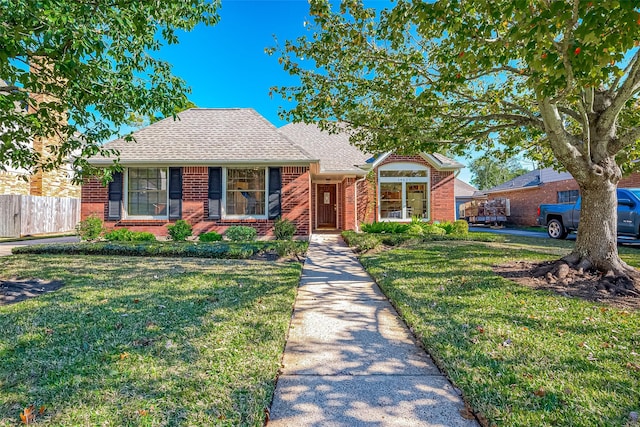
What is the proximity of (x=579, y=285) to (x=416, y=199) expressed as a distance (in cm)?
A: 1025

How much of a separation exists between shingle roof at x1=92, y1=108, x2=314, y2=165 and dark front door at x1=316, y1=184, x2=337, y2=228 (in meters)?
5.09

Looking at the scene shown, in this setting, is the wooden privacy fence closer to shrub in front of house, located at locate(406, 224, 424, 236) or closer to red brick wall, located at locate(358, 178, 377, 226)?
red brick wall, located at locate(358, 178, 377, 226)

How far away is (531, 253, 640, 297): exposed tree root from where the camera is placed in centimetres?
464

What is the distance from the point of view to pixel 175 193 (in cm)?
1112

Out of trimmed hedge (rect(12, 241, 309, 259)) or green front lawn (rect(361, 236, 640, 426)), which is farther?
trimmed hedge (rect(12, 241, 309, 259))

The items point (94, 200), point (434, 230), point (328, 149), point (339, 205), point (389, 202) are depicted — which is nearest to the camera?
point (94, 200)

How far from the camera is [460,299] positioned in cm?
439

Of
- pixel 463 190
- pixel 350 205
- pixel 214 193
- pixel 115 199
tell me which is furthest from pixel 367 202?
pixel 463 190

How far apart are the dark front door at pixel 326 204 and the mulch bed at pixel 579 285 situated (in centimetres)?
1093

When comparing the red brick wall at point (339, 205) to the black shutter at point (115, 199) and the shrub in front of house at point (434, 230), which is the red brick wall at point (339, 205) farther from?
the black shutter at point (115, 199)

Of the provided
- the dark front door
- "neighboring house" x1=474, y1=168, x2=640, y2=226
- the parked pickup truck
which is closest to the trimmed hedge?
the parked pickup truck

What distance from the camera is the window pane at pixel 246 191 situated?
37.1 ft

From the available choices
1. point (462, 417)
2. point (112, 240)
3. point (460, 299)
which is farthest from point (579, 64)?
point (112, 240)

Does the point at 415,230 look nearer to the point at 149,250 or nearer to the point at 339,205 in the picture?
the point at 339,205
